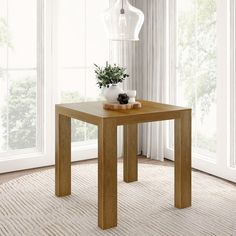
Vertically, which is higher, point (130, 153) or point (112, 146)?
point (112, 146)

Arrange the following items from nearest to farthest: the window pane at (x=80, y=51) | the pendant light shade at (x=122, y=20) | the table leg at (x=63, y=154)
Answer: the pendant light shade at (x=122, y=20)
the table leg at (x=63, y=154)
the window pane at (x=80, y=51)

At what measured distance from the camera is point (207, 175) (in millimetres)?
4066

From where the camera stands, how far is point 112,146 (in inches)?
109

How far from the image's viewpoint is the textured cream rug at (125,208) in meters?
2.76

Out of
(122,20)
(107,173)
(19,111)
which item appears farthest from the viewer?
(19,111)

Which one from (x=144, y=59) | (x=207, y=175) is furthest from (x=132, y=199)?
(x=144, y=59)

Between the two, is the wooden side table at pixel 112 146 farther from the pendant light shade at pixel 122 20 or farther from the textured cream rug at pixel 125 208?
the pendant light shade at pixel 122 20

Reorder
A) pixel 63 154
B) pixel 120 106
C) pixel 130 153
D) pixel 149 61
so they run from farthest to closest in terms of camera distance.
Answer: pixel 149 61
pixel 130 153
pixel 63 154
pixel 120 106

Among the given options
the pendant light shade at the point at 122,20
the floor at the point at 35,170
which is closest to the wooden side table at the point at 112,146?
the pendant light shade at the point at 122,20

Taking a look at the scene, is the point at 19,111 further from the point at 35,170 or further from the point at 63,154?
the point at 63,154

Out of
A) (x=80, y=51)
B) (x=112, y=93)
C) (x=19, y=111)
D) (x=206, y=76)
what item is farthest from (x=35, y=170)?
(x=206, y=76)

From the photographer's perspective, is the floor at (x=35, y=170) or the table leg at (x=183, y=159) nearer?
the table leg at (x=183, y=159)

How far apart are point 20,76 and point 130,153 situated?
1442 mm

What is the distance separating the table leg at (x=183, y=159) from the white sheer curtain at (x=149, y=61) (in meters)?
1.49
